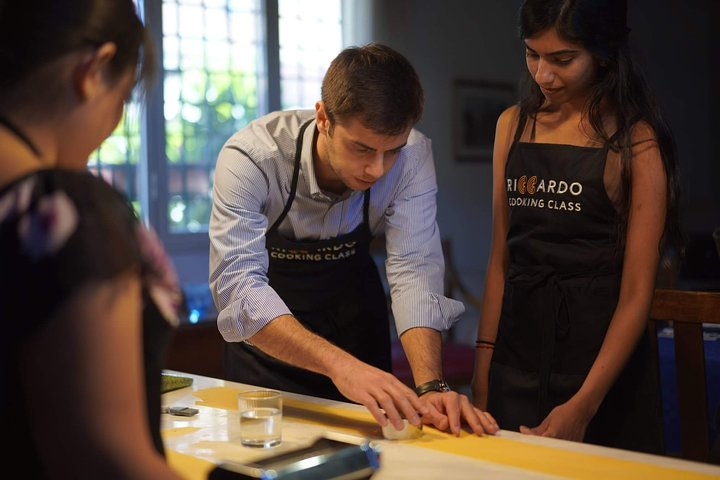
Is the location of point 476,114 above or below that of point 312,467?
above

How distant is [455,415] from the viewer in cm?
163

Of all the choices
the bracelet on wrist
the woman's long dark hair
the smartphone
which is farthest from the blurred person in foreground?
the bracelet on wrist

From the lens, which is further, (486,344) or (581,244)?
(486,344)

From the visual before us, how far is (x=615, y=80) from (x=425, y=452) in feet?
3.09

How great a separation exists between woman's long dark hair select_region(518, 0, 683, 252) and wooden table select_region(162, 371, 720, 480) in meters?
0.65

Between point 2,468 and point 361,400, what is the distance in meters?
0.90

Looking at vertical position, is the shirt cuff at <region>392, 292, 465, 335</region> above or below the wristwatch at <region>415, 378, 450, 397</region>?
above

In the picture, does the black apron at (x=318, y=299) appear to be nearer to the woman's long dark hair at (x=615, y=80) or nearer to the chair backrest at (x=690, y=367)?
the woman's long dark hair at (x=615, y=80)

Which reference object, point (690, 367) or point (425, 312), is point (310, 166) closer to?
point (425, 312)

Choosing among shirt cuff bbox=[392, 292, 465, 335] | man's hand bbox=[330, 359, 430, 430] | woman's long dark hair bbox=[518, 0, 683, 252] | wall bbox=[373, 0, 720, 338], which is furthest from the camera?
wall bbox=[373, 0, 720, 338]

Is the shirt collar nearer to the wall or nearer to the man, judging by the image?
the man

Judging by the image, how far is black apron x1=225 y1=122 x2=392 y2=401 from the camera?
2162mm

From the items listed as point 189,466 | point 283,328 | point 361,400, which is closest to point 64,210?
point 189,466

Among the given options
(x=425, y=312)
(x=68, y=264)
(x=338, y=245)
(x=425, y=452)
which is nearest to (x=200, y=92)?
(x=338, y=245)
